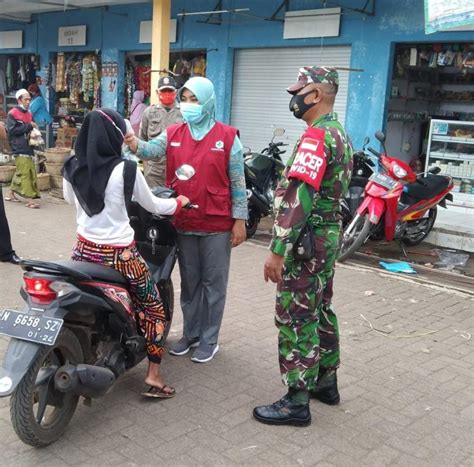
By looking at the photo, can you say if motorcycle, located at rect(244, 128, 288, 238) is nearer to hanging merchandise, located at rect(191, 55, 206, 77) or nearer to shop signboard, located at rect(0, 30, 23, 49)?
hanging merchandise, located at rect(191, 55, 206, 77)

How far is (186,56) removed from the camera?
1263 centimetres

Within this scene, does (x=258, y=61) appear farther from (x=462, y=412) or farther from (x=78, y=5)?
(x=462, y=412)

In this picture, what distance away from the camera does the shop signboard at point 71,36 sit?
14.1 m

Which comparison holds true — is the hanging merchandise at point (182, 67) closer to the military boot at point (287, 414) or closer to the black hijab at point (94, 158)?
the black hijab at point (94, 158)

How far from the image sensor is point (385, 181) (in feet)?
22.9

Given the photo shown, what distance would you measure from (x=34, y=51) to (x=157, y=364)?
14.0 metres

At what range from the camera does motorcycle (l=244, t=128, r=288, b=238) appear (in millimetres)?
8047

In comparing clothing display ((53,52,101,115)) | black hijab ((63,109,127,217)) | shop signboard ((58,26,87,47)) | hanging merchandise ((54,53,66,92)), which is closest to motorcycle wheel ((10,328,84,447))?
black hijab ((63,109,127,217))

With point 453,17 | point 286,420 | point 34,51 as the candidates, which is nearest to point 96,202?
point 286,420

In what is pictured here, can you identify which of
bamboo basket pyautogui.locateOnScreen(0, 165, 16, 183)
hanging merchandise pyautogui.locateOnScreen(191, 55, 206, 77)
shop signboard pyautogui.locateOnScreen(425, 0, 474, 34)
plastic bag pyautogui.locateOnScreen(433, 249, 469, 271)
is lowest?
plastic bag pyautogui.locateOnScreen(433, 249, 469, 271)

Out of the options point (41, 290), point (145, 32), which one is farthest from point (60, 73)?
point (41, 290)

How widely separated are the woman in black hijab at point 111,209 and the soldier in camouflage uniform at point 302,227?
0.71m

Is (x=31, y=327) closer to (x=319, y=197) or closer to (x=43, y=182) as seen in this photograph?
(x=319, y=197)

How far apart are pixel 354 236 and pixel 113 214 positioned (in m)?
4.37
